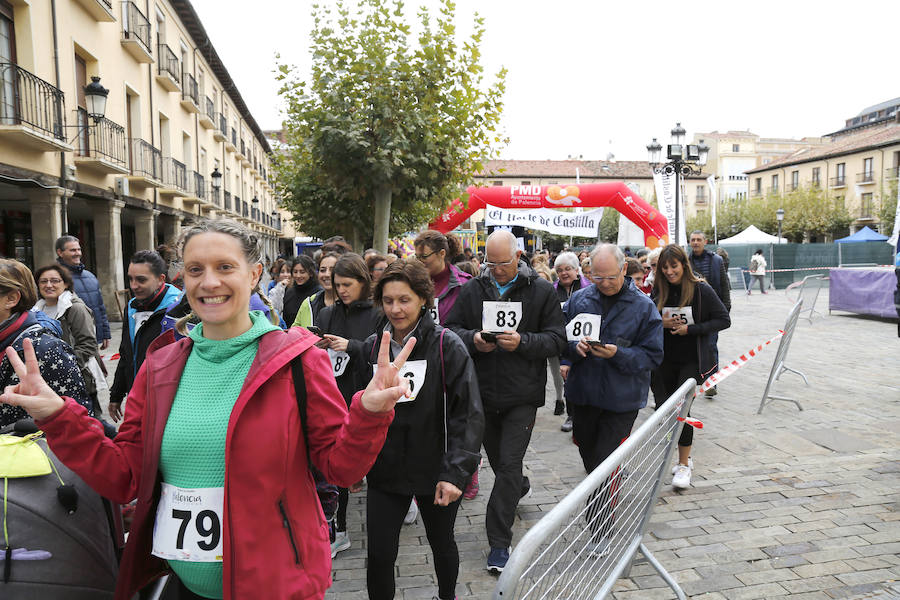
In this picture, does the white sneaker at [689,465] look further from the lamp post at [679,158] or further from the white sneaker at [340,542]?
the lamp post at [679,158]

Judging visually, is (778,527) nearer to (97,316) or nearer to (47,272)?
(47,272)

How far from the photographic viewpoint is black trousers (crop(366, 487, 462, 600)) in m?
2.87

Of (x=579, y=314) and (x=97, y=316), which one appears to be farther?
(x=97, y=316)

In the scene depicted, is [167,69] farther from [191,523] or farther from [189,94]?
[191,523]

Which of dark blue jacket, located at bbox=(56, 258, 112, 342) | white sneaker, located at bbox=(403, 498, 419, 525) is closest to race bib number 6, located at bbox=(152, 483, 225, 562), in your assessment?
white sneaker, located at bbox=(403, 498, 419, 525)

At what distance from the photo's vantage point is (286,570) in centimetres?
177

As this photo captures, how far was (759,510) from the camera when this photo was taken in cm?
457

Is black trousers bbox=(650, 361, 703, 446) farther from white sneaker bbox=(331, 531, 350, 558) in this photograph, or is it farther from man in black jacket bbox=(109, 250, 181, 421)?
man in black jacket bbox=(109, 250, 181, 421)

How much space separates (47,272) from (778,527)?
6.41 meters

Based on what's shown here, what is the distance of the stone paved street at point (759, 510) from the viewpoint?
3588 millimetres

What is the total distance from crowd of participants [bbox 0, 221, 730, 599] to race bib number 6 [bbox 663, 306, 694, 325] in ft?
0.20

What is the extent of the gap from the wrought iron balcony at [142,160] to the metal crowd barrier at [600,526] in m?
18.1

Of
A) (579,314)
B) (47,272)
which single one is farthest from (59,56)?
(579,314)

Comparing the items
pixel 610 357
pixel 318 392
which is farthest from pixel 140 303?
pixel 610 357
